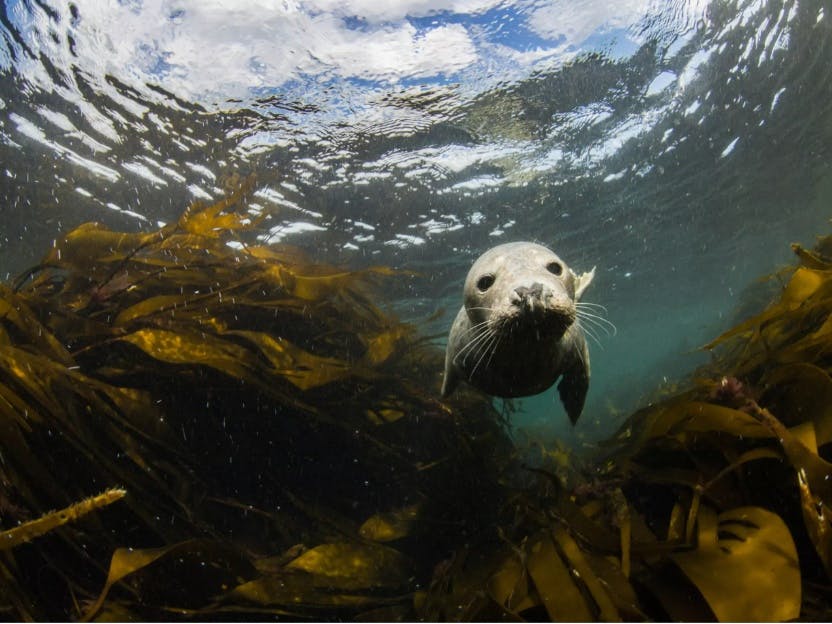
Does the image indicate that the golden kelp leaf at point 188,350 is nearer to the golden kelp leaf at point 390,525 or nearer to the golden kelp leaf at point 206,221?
the golden kelp leaf at point 206,221

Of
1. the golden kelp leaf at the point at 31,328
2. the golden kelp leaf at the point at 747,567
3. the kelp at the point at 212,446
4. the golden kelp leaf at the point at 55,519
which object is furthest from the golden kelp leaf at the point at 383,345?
the golden kelp leaf at the point at 747,567

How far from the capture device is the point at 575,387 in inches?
137

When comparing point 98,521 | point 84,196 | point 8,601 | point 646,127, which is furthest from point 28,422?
point 646,127

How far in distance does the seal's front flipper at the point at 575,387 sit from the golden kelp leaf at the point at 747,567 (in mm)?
1589

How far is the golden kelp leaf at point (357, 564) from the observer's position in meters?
2.86

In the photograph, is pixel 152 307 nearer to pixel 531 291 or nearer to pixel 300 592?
pixel 300 592

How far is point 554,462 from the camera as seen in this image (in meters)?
6.38

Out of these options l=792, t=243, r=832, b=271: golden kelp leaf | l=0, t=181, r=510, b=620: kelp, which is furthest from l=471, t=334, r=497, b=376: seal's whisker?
l=792, t=243, r=832, b=271: golden kelp leaf

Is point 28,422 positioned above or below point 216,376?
below

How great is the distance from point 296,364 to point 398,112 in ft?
17.9

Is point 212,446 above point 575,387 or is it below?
below

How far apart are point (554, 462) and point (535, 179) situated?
7.57m

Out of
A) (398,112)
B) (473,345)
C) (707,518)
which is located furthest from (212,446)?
(398,112)

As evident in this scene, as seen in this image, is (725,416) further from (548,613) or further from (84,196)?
(84,196)
